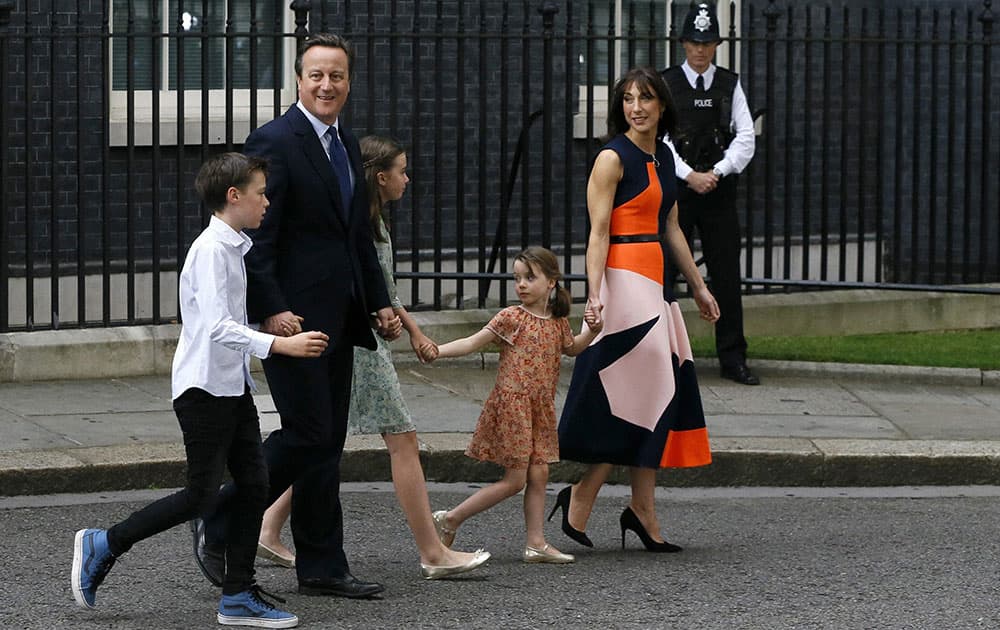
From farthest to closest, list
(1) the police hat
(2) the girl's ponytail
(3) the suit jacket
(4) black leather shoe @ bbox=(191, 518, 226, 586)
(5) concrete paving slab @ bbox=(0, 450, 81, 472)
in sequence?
(1) the police hat, (5) concrete paving slab @ bbox=(0, 450, 81, 472), (2) the girl's ponytail, (4) black leather shoe @ bbox=(191, 518, 226, 586), (3) the suit jacket

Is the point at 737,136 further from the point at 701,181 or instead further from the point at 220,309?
the point at 220,309

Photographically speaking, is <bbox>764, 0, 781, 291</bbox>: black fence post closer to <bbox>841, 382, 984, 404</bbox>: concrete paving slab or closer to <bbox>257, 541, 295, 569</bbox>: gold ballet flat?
<bbox>841, 382, 984, 404</bbox>: concrete paving slab

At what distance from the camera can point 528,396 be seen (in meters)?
6.52

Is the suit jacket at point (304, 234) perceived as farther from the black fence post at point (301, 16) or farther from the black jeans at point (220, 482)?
the black fence post at point (301, 16)

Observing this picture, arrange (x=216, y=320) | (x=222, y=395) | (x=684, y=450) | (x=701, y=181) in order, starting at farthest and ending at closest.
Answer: (x=701, y=181) < (x=684, y=450) < (x=222, y=395) < (x=216, y=320)

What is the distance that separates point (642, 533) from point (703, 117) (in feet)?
11.2

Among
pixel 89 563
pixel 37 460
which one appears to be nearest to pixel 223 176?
pixel 89 563

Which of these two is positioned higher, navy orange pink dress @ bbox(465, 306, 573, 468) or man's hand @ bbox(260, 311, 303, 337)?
man's hand @ bbox(260, 311, 303, 337)

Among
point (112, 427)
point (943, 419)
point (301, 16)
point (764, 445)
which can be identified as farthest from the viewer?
point (301, 16)

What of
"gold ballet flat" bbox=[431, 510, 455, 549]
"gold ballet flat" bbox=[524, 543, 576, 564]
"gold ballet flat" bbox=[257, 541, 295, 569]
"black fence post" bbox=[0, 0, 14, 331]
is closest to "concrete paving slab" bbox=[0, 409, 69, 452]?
"black fence post" bbox=[0, 0, 14, 331]

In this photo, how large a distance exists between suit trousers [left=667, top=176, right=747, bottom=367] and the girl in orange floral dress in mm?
3266

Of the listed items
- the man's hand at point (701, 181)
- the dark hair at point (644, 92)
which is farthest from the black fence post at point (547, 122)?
the dark hair at point (644, 92)

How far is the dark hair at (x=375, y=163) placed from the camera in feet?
20.4

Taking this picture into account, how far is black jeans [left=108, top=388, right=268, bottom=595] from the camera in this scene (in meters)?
5.54
